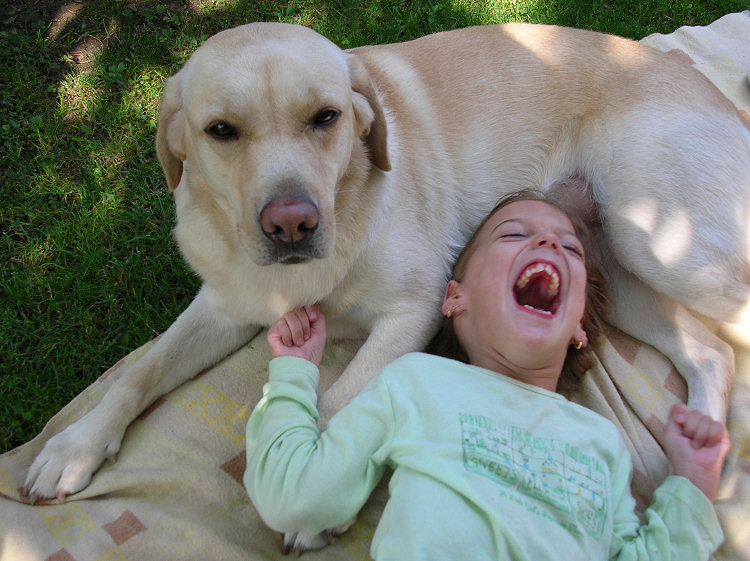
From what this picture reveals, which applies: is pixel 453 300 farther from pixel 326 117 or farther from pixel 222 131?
pixel 222 131

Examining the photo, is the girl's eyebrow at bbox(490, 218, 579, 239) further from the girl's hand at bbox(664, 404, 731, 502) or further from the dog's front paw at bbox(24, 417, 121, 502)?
the dog's front paw at bbox(24, 417, 121, 502)

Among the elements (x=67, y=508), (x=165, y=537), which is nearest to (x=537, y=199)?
(x=165, y=537)

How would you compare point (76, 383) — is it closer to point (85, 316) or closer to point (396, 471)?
point (85, 316)

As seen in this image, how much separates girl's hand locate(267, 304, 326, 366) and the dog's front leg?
0.36 metres

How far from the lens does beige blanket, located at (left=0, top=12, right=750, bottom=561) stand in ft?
6.71

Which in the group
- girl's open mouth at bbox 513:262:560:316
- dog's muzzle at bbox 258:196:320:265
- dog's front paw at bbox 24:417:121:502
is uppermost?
dog's muzzle at bbox 258:196:320:265

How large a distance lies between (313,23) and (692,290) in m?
3.02

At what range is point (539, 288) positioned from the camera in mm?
2355

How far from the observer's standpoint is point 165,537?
6.77ft

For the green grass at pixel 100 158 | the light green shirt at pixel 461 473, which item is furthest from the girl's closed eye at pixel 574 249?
the green grass at pixel 100 158

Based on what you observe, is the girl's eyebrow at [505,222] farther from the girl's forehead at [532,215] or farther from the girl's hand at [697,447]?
the girl's hand at [697,447]

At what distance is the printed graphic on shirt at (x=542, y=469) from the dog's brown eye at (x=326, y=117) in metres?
1.08

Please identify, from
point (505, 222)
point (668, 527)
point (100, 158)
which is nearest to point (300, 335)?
point (505, 222)

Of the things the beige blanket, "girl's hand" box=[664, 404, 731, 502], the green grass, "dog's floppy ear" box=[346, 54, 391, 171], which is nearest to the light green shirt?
"girl's hand" box=[664, 404, 731, 502]
